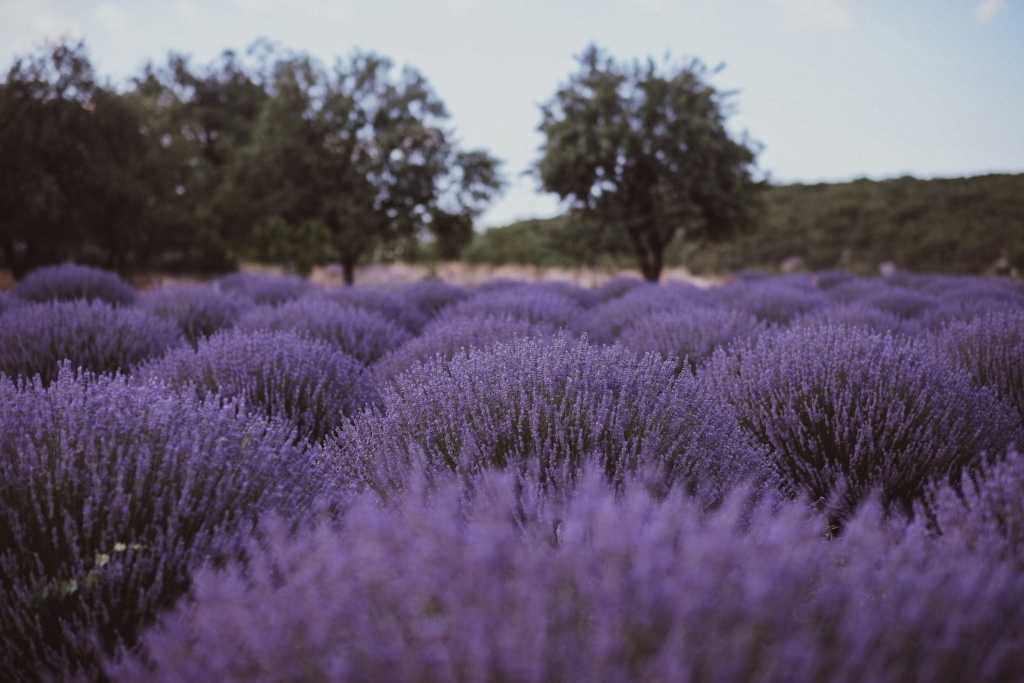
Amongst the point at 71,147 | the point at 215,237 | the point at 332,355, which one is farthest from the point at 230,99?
the point at 332,355

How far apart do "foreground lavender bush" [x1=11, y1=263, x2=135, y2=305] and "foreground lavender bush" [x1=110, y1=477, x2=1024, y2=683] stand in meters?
7.16

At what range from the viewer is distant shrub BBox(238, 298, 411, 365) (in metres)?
4.48

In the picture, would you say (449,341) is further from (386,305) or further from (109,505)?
(386,305)

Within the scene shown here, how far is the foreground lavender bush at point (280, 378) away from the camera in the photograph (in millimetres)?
2863

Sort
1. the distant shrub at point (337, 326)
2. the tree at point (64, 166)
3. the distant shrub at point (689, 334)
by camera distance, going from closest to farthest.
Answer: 1. the distant shrub at point (689, 334)
2. the distant shrub at point (337, 326)
3. the tree at point (64, 166)

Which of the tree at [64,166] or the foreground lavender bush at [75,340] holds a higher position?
the tree at [64,166]

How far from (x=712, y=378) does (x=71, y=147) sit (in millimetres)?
11974

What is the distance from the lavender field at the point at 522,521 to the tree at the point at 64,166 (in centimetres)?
922

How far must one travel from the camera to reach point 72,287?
7.02 m

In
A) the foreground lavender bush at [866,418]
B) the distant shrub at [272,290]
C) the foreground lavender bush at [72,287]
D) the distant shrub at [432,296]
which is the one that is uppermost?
the foreground lavender bush at [72,287]

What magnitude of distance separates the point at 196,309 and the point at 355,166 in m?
10.2

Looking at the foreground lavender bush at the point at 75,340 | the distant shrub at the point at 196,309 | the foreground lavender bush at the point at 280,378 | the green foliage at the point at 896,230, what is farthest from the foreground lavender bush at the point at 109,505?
the green foliage at the point at 896,230

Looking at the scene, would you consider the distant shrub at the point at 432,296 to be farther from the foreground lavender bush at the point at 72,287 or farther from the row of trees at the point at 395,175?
the row of trees at the point at 395,175

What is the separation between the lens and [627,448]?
2.01 metres
